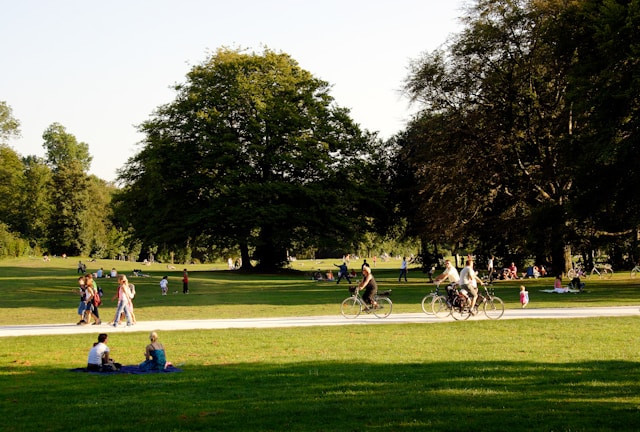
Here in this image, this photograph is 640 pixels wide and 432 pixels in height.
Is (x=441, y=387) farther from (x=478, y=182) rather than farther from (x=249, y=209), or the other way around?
(x=249, y=209)

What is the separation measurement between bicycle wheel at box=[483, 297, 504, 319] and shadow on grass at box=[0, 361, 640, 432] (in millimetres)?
9995

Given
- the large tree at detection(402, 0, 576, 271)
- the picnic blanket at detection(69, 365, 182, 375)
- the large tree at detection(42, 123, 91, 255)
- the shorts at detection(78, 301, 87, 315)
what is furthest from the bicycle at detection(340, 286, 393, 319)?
the large tree at detection(42, 123, 91, 255)

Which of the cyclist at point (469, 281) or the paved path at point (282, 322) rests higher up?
the cyclist at point (469, 281)

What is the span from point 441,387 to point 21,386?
742cm

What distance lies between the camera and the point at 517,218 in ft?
152

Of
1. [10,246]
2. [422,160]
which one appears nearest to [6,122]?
[10,246]

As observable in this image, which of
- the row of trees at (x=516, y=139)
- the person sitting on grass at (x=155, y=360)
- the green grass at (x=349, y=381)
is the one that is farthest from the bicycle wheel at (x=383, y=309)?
the row of trees at (x=516, y=139)

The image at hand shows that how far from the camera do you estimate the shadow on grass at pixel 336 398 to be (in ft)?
32.0

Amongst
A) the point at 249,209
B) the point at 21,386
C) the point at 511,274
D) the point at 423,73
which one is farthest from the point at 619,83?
the point at 249,209

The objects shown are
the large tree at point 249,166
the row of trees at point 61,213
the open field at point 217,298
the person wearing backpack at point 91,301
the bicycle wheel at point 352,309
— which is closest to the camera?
the person wearing backpack at point 91,301

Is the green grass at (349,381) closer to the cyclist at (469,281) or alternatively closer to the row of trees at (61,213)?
the cyclist at (469,281)

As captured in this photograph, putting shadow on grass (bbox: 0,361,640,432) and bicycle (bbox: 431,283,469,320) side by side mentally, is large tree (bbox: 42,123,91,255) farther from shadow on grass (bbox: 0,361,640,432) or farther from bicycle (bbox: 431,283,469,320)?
shadow on grass (bbox: 0,361,640,432)

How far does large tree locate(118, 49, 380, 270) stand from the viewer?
62.1 meters

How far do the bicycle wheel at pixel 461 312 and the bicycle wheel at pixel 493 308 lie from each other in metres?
0.85
